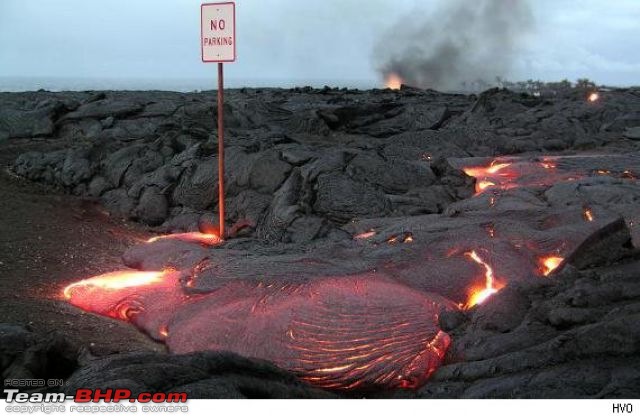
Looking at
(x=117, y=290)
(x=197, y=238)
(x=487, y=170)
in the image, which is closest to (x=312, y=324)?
(x=117, y=290)

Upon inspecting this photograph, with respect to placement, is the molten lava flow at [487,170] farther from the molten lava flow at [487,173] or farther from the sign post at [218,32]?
the sign post at [218,32]

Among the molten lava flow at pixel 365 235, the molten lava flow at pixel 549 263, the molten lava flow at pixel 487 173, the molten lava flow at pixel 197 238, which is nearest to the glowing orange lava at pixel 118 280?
the molten lava flow at pixel 197 238

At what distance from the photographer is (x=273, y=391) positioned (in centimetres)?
370

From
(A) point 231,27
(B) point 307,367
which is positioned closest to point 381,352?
(B) point 307,367

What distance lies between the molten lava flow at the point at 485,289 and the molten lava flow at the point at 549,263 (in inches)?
26.7

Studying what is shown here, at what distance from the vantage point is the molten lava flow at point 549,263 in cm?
650

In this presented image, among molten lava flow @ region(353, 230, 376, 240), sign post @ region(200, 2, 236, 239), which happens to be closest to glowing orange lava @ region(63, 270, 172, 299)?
molten lava flow @ region(353, 230, 376, 240)

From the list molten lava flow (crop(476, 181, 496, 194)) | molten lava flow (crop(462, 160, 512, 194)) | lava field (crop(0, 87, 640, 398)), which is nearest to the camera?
lava field (crop(0, 87, 640, 398))

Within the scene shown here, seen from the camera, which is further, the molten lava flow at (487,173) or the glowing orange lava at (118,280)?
the molten lava flow at (487,173)

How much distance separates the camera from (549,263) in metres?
6.64

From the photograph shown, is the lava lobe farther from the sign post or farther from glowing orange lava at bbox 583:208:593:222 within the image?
the sign post

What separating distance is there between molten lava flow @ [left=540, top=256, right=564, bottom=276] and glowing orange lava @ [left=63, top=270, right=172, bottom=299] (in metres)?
4.73

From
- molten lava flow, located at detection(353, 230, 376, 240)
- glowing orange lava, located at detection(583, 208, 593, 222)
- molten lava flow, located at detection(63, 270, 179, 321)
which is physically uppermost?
glowing orange lava, located at detection(583, 208, 593, 222)

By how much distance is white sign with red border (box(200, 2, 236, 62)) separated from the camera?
782 cm
